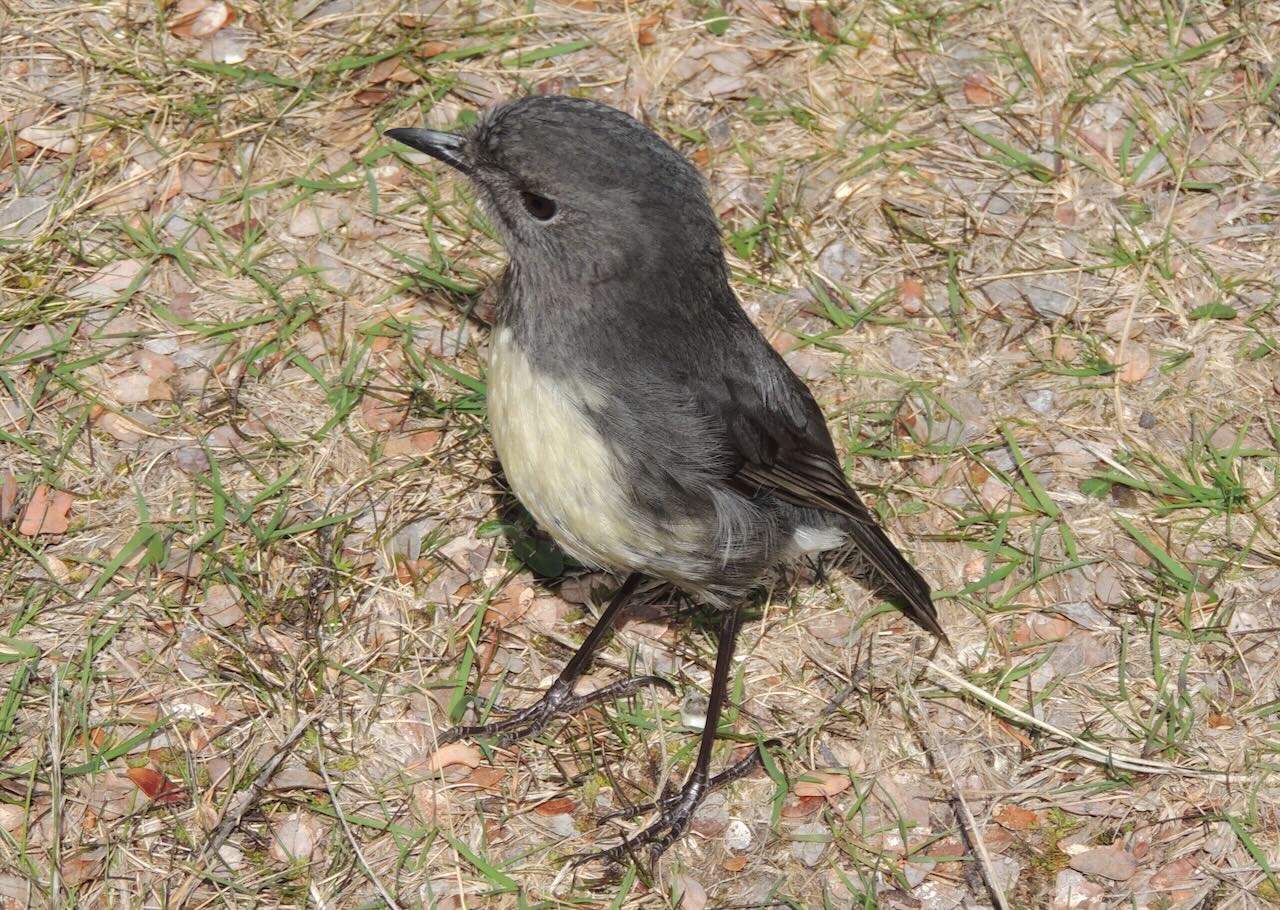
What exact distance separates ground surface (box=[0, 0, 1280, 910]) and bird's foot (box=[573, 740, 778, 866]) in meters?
0.06

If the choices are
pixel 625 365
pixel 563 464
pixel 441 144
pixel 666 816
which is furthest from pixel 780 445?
pixel 441 144

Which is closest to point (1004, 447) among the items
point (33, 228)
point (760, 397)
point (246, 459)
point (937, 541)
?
point (937, 541)

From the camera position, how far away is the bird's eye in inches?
167

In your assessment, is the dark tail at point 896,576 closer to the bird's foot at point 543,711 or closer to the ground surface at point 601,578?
the ground surface at point 601,578

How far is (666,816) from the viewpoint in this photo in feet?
15.0

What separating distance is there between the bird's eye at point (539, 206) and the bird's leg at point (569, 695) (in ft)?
4.31

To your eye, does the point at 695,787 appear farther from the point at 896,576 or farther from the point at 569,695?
the point at 896,576

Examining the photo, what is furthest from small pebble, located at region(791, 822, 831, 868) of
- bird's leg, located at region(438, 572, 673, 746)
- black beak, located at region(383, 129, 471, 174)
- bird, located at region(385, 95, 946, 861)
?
black beak, located at region(383, 129, 471, 174)

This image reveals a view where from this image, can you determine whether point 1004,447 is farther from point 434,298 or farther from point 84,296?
point 84,296

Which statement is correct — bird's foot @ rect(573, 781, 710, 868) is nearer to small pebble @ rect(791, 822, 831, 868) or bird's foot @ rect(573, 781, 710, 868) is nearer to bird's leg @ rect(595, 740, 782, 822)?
bird's leg @ rect(595, 740, 782, 822)

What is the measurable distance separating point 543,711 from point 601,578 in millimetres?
630

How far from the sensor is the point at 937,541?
208 inches

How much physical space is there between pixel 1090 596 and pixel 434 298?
2800mm

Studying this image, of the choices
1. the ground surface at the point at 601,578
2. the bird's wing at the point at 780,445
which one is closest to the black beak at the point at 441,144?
the bird's wing at the point at 780,445
